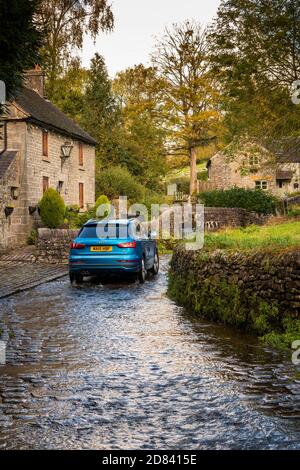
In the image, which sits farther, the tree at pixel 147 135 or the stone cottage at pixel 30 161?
the tree at pixel 147 135

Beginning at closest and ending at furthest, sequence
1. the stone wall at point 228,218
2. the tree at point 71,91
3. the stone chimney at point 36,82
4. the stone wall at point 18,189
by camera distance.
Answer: the stone wall at point 18,189 → the stone wall at point 228,218 → the stone chimney at point 36,82 → the tree at point 71,91

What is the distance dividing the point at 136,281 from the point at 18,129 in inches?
561

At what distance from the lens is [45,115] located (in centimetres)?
3139

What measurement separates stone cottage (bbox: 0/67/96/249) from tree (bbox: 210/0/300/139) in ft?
29.3

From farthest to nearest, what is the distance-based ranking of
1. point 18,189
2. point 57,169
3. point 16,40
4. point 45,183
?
point 57,169 < point 45,183 < point 18,189 < point 16,40

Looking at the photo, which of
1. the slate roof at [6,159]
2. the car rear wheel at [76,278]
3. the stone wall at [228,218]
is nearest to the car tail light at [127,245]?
the car rear wheel at [76,278]

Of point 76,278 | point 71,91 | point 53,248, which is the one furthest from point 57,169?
point 76,278

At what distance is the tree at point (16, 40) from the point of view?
11.6 m

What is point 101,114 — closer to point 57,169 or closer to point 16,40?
point 57,169

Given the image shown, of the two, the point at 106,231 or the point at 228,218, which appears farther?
the point at 228,218

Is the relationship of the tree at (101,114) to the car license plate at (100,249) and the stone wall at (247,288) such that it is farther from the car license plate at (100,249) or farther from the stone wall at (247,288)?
the stone wall at (247,288)

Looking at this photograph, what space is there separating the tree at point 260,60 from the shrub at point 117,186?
67.8ft

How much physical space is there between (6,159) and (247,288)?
20.3 meters

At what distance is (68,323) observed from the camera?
32.2 ft
